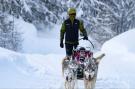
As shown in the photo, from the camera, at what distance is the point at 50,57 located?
1739cm

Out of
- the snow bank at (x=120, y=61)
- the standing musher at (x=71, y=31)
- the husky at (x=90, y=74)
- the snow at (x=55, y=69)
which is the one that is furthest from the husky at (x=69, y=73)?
the snow bank at (x=120, y=61)

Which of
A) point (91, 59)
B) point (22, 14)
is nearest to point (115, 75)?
point (91, 59)

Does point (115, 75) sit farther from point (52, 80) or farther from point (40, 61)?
point (40, 61)

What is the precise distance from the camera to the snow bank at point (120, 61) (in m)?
13.6

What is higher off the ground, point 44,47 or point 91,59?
point 91,59

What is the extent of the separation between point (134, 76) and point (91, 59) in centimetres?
379

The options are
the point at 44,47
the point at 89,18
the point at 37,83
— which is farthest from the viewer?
the point at 89,18

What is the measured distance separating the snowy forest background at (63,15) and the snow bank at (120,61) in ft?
51.5

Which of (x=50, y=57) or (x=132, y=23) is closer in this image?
(x=50, y=57)

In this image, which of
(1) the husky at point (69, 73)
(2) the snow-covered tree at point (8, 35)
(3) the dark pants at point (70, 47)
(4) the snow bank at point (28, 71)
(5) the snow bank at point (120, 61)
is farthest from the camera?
(2) the snow-covered tree at point (8, 35)

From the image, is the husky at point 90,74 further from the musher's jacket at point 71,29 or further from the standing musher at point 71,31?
the musher's jacket at point 71,29

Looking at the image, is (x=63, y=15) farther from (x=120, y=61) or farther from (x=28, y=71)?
(x=28, y=71)

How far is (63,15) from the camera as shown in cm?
4025

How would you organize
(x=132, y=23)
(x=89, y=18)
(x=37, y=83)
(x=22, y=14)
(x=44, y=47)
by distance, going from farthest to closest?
(x=132, y=23) < (x=89, y=18) < (x=44, y=47) < (x=22, y=14) < (x=37, y=83)
